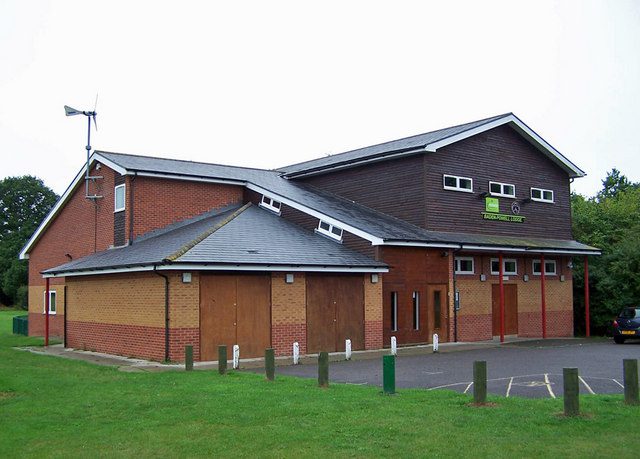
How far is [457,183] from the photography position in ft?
89.0

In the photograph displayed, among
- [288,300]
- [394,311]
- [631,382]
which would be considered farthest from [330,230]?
[631,382]

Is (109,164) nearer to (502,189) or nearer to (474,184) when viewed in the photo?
(474,184)

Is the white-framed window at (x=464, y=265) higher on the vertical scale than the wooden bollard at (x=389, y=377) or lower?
higher

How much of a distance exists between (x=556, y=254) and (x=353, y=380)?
701 inches

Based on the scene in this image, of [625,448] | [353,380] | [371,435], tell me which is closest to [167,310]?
[353,380]

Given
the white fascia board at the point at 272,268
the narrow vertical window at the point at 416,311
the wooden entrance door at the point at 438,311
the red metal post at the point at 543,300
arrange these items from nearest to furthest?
the white fascia board at the point at 272,268 < the narrow vertical window at the point at 416,311 < the wooden entrance door at the point at 438,311 < the red metal post at the point at 543,300

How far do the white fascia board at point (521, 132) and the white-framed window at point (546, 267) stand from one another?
4.40 metres

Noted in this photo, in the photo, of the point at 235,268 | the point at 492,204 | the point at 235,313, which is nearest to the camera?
the point at 235,268

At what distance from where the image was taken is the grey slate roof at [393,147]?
87.8 ft

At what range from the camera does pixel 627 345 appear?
25219mm

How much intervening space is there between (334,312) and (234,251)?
3.88 m

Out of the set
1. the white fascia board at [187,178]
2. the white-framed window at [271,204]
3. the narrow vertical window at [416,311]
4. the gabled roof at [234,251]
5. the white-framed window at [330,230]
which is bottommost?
the narrow vertical window at [416,311]

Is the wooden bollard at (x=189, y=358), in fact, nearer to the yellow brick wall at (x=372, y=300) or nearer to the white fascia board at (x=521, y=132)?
the yellow brick wall at (x=372, y=300)

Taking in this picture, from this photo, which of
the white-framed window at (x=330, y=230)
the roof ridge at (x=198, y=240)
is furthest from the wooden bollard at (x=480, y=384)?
the white-framed window at (x=330, y=230)
